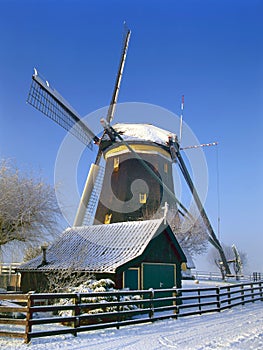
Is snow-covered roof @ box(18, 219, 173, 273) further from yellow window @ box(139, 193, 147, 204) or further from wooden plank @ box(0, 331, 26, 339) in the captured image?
yellow window @ box(139, 193, 147, 204)

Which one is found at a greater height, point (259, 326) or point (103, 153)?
point (103, 153)

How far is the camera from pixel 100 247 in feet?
49.3

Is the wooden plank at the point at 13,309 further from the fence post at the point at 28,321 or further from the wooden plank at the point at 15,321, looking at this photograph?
the wooden plank at the point at 15,321

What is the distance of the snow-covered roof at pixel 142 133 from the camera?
1033 inches

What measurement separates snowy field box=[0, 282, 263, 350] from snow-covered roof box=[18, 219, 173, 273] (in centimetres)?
373

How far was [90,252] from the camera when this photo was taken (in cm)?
1483

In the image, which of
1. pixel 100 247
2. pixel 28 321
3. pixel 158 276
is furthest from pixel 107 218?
pixel 28 321

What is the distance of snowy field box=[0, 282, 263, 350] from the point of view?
7195 millimetres

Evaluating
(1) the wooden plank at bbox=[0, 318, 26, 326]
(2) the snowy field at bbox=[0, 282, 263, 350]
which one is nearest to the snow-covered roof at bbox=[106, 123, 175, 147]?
(2) the snowy field at bbox=[0, 282, 263, 350]

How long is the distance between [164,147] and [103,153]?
4460 millimetres

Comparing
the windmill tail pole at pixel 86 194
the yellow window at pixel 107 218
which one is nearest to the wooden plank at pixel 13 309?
the windmill tail pole at pixel 86 194

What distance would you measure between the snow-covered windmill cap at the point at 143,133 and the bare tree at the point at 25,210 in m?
12.2

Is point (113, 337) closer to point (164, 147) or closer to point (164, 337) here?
point (164, 337)

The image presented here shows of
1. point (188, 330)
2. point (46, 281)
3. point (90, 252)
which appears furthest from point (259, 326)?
point (46, 281)
